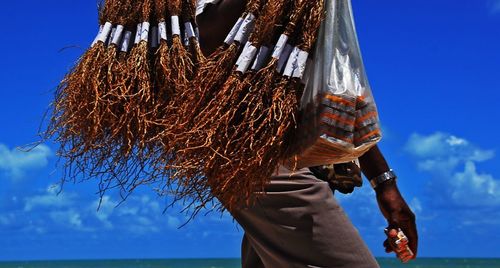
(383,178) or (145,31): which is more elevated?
(145,31)

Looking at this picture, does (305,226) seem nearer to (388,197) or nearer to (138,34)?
(388,197)

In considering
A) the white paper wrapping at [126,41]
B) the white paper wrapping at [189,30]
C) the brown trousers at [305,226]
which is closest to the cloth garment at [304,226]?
the brown trousers at [305,226]

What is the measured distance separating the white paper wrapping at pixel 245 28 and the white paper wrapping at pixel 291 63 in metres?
0.14

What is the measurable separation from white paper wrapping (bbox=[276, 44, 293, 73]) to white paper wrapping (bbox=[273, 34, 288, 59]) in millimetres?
13

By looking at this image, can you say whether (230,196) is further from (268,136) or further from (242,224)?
(242,224)

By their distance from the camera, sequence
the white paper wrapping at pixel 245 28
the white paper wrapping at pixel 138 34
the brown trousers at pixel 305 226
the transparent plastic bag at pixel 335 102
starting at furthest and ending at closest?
the white paper wrapping at pixel 138 34, the brown trousers at pixel 305 226, the white paper wrapping at pixel 245 28, the transparent plastic bag at pixel 335 102

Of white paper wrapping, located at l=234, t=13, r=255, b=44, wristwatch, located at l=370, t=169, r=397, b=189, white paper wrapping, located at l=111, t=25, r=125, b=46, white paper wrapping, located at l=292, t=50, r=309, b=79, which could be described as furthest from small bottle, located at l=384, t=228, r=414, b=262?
white paper wrapping, located at l=111, t=25, r=125, b=46

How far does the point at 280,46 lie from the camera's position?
6.68 feet

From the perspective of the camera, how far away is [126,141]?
2.36m

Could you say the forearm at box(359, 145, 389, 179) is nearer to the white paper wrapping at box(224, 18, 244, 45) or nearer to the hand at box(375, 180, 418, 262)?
the hand at box(375, 180, 418, 262)

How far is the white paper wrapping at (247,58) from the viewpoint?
203 centimetres

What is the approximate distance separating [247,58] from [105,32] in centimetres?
61

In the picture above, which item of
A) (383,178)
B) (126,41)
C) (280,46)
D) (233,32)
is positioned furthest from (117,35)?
(383,178)

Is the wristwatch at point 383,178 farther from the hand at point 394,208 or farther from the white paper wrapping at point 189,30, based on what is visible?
the white paper wrapping at point 189,30
